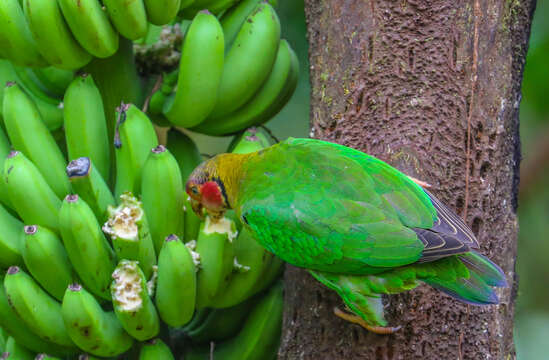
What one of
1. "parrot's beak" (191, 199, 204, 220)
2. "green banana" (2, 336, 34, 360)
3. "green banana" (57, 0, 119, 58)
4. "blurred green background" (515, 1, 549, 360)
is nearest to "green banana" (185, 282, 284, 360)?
"parrot's beak" (191, 199, 204, 220)

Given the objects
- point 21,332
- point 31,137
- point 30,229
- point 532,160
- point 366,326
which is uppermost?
point 31,137

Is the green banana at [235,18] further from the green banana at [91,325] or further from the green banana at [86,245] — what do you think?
the green banana at [91,325]

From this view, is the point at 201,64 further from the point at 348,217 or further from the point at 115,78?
the point at 348,217

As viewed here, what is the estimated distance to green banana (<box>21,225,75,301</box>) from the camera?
2326mm

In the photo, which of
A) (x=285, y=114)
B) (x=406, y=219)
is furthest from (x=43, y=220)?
(x=285, y=114)

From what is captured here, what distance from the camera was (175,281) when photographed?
2350 millimetres

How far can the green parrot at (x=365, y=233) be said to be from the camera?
222 cm

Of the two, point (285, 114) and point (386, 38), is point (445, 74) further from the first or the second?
point (285, 114)

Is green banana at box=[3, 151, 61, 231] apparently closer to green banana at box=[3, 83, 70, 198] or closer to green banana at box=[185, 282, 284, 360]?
green banana at box=[3, 83, 70, 198]

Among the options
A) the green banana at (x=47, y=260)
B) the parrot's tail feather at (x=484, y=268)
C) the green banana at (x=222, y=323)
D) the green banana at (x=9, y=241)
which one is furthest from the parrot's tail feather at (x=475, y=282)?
the green banana at (x=9, y=241)

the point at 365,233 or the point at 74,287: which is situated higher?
the point at 365,233

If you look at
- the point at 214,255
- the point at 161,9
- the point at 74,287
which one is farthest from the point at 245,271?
the point at 161,9

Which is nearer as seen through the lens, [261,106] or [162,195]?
[162,195]

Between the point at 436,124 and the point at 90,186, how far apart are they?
1.39 m
